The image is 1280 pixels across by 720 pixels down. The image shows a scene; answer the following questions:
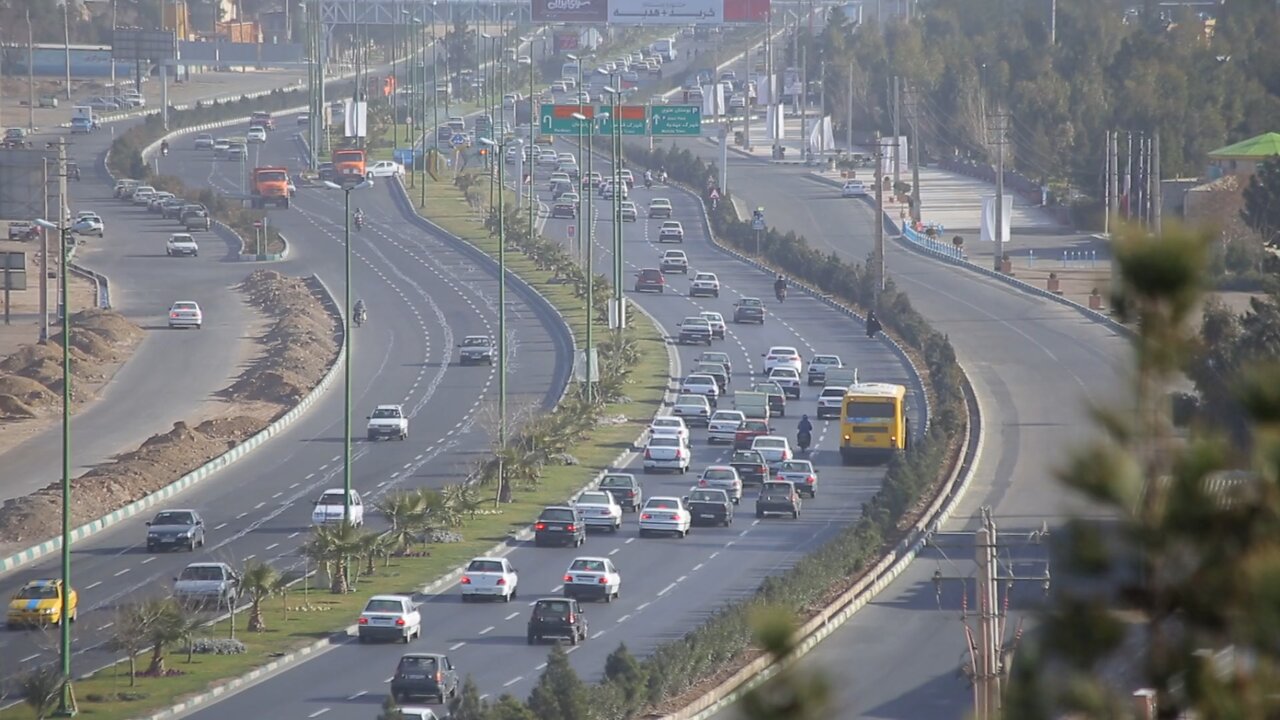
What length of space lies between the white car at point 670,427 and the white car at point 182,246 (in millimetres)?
42947

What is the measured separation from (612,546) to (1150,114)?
262ft

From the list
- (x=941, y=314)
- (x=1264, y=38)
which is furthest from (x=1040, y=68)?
(x=941, y=314)

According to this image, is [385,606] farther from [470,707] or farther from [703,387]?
[703,387]

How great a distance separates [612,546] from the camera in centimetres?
4981

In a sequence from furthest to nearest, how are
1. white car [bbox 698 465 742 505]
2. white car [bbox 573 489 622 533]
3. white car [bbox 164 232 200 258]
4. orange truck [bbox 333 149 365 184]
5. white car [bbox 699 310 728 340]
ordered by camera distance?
orange truck [bbox 333 149 365 184], white car [bbox 164 232 200 258], white car [bbox 699 310 728 340], white car [bbox 698 465 742 505], white car [bbox 573 489 622 533]

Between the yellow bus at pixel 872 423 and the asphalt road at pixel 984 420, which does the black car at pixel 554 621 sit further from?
the yellow bus at pixel 872 423

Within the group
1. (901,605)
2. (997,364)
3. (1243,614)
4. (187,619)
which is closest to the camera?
(1243,614)

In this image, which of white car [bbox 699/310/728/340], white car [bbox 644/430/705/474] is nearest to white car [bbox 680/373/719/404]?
white car [bbox 644/430/705/474]

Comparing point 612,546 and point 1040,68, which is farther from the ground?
point 1040,68

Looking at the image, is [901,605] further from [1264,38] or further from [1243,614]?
[1264,38]

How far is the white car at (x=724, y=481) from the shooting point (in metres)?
55.7

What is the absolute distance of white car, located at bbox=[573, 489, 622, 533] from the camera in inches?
2028

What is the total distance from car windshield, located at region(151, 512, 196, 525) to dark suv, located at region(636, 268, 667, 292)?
1988 inches

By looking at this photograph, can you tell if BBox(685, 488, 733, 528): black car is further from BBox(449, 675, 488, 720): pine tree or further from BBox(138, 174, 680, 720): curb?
BBox(449, 675, 488, 720): pine tree
